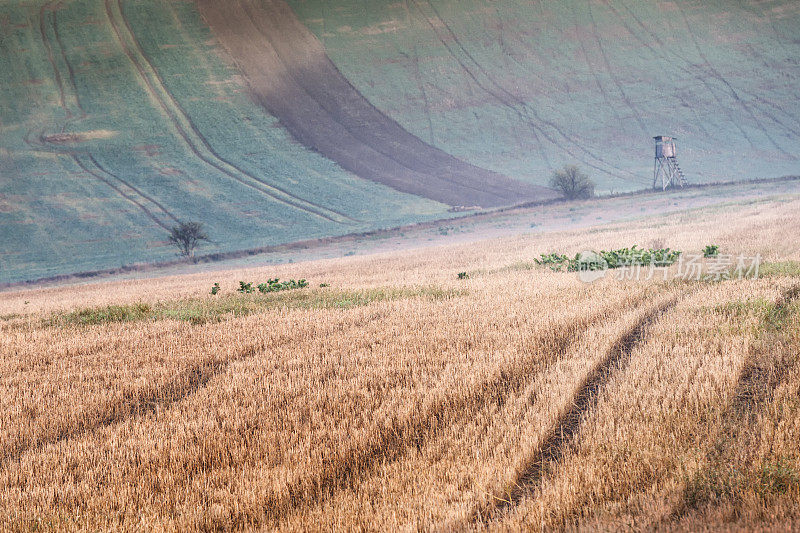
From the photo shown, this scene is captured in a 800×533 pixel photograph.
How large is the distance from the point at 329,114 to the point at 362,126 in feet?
25.2

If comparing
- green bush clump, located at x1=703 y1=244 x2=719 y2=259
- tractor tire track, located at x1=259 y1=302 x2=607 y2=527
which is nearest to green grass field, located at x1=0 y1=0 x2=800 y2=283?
green bush clump, located at x1=703 y1=244 x2=719 y2=259

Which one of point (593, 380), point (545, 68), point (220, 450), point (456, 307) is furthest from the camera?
point (545, 68)

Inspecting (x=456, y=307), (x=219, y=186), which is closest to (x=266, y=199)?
(x=219, y=186)

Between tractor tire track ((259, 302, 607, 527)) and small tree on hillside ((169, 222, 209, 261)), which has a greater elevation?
tractor tire track ((259, 302, 607, 527))

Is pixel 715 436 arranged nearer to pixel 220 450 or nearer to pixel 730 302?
pixel 220 450

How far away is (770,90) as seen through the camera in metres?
116

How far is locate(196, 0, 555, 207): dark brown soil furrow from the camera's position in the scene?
98250 mm

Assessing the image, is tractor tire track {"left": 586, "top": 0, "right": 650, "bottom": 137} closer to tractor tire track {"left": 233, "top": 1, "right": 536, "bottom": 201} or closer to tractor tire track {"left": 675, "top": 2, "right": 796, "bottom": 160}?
tractor tire track {"left": 675, "top": 2, "right": 796, "bottom": 160}

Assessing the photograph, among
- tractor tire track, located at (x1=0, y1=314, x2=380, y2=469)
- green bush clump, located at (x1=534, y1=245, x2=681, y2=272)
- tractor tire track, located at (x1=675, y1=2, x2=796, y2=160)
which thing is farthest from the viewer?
tractor tire track, located at (x1=675, y1=2, x2=796, y2=160)

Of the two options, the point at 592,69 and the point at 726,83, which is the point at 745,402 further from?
the point at 592,69

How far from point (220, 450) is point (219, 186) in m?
87.9

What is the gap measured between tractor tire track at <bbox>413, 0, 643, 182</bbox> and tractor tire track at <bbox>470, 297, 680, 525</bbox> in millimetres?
94519

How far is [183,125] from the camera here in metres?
107

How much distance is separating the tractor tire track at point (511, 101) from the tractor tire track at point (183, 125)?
51.1 meters
